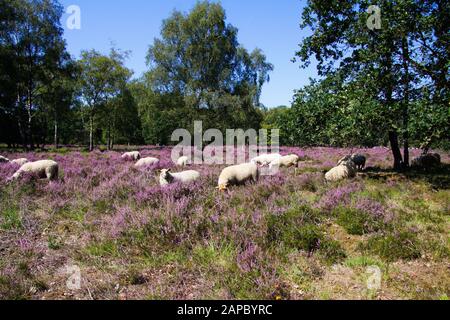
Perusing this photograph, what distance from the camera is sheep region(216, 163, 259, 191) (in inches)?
430

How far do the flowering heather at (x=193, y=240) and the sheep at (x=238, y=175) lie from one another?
138 centimetres

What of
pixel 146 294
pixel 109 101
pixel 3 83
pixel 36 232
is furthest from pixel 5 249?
pixel 109 101

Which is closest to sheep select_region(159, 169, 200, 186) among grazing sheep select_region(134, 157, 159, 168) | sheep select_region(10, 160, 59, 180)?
sheep select_region(10, 160, 59, 180)

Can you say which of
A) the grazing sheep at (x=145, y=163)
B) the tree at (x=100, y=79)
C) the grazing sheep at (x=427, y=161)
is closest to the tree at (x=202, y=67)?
the tree at (x=100, y=79)

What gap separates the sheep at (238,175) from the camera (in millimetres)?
10914

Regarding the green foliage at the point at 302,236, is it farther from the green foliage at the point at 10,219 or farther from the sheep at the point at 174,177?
the green foliage at the point at 10,219

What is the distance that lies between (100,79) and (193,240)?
127 ft

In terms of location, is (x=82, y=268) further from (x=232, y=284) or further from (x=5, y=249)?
(x=232, y=284)

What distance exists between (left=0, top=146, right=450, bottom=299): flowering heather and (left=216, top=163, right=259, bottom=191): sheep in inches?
54.3

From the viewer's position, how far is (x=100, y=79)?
128 feet

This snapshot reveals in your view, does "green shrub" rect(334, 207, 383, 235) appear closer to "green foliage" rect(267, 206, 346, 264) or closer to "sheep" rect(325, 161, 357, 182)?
"green foliage" rect(267, 206, 346, 264)


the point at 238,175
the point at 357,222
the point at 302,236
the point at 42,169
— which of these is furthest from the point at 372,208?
the point at 42,169

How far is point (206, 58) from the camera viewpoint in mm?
36562

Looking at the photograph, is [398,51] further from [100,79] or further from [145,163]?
[100,79]
